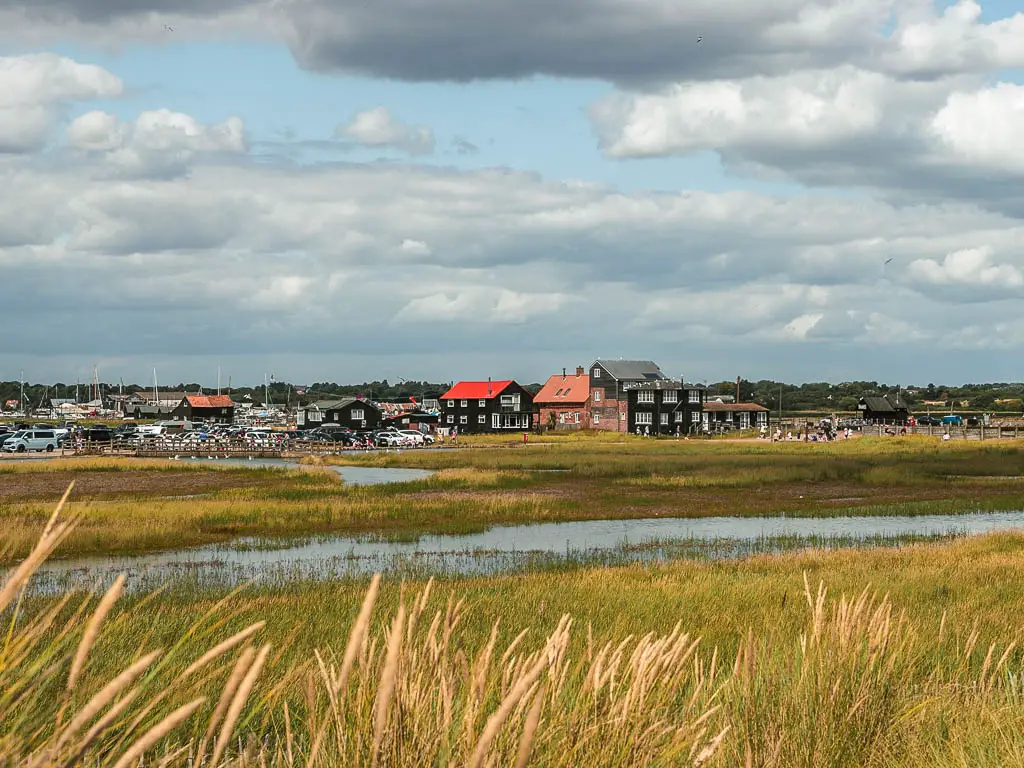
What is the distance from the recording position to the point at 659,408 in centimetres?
12281

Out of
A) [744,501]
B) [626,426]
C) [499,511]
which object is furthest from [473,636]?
[626,426]

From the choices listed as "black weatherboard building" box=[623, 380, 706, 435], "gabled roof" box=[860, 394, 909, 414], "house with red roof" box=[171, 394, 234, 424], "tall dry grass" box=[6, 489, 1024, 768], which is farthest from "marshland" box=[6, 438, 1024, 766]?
"house with red roof" box=[171, 394, 234, 424]

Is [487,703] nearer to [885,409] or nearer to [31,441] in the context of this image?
[31,441]

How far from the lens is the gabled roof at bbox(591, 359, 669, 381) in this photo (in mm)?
126125

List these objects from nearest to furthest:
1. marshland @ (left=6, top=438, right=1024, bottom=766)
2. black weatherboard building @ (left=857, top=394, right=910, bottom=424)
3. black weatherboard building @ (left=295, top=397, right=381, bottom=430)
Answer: marshland @ (left=6, top=438, right=1024, bottom=766)
black weatherboard building @ (left=295, top=397, right=381, bottom=430)
black weatherboard building @ (left=857, top=394, right=910, bottom=424)

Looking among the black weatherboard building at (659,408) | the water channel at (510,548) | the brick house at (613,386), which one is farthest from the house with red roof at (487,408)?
the water channel at (510,548)

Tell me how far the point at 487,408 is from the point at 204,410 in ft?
201

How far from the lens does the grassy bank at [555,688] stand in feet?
10.9

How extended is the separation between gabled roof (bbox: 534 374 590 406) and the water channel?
93137 mm

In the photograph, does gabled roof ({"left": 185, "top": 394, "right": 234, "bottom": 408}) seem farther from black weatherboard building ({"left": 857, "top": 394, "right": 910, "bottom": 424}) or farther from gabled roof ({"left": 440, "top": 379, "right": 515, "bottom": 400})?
black weatherboard building ({"left": 857, "top": 394, "right": 910, "bottom": 424})

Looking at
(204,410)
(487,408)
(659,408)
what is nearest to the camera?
(659,408)

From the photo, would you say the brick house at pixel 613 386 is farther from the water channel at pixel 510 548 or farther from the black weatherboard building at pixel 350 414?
the water channel at pixel 510 548

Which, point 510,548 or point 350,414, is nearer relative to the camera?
point 510,548

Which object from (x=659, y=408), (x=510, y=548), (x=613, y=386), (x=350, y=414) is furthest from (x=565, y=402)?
(x=510, y=548)
